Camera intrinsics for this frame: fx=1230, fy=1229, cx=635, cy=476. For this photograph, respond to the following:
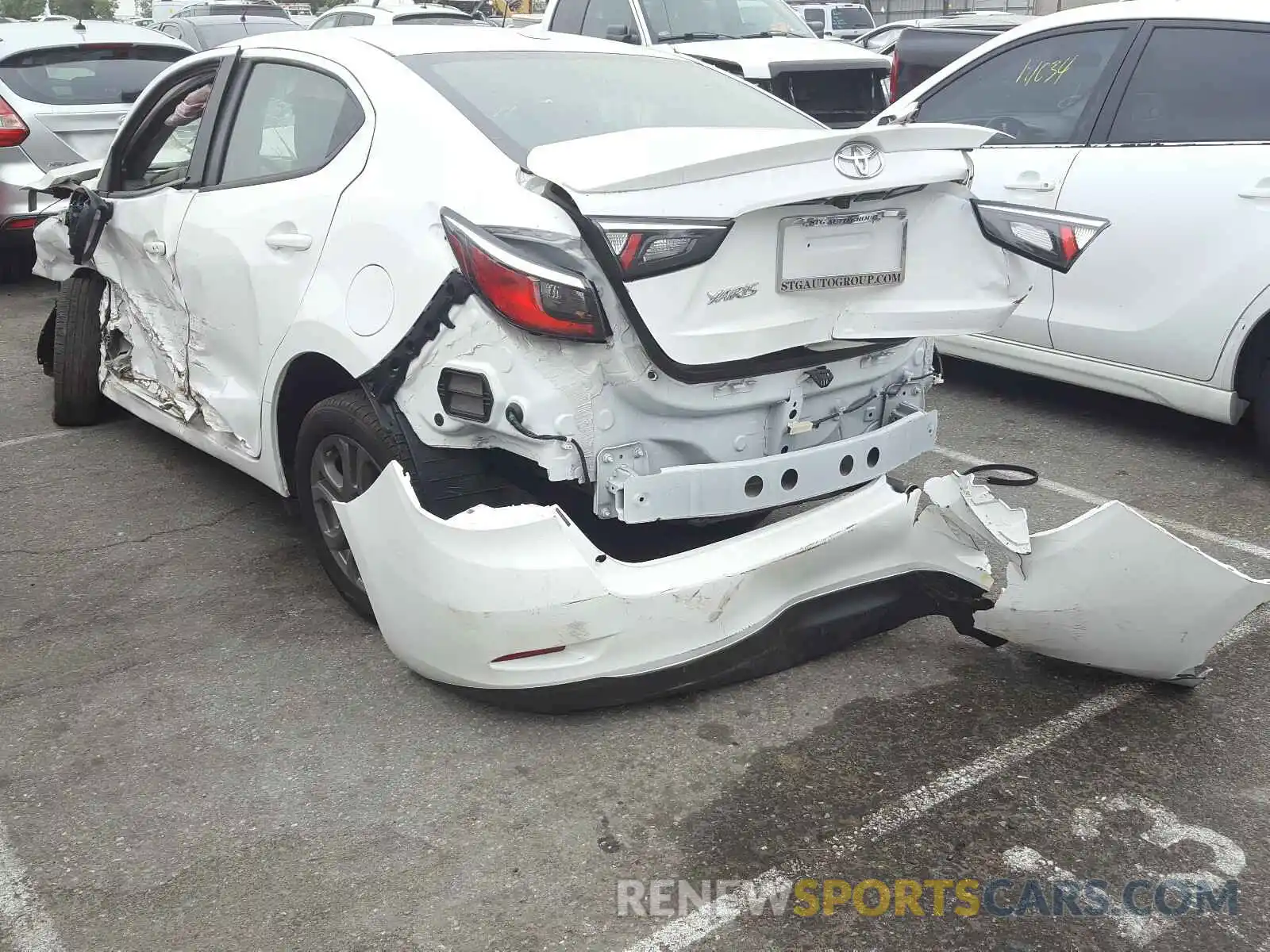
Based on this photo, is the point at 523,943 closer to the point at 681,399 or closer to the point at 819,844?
the point at 819,844

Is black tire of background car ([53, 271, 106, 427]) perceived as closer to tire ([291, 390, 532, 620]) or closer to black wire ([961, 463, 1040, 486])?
tire ([291, 390, 532, 620])

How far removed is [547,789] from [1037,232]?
201 cm

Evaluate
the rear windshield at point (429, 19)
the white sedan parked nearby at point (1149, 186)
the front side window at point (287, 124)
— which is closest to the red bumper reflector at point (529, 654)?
the front side window at point (287, 124)

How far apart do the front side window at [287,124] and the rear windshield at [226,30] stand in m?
11.5

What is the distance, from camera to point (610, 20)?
33.0ft

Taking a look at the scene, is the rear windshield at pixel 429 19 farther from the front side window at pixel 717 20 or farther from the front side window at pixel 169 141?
the front side window at pixel 169 141

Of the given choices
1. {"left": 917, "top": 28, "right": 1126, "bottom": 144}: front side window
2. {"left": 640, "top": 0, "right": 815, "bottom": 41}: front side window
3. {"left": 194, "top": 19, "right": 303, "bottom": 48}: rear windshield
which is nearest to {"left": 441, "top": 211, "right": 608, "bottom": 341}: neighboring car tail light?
{"left": 917, "top": 28, "right": 1126, "bottom": 144}: front side window

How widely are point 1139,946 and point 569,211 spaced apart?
2042mm

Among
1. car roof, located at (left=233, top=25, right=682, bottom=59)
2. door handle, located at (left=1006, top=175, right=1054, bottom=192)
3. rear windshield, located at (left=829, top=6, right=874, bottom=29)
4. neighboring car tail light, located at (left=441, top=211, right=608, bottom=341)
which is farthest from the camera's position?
rear windshield, located at (left=829, top=6, right=874, bottom=29)

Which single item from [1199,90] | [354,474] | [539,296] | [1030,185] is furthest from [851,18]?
[539,296]

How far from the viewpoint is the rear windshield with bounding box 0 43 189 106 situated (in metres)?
8.75

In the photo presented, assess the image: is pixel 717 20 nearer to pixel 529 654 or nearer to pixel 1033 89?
pixel 1033 89

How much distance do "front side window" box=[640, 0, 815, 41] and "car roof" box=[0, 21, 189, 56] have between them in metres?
3.66

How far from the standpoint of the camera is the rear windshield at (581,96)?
3.44 metres
